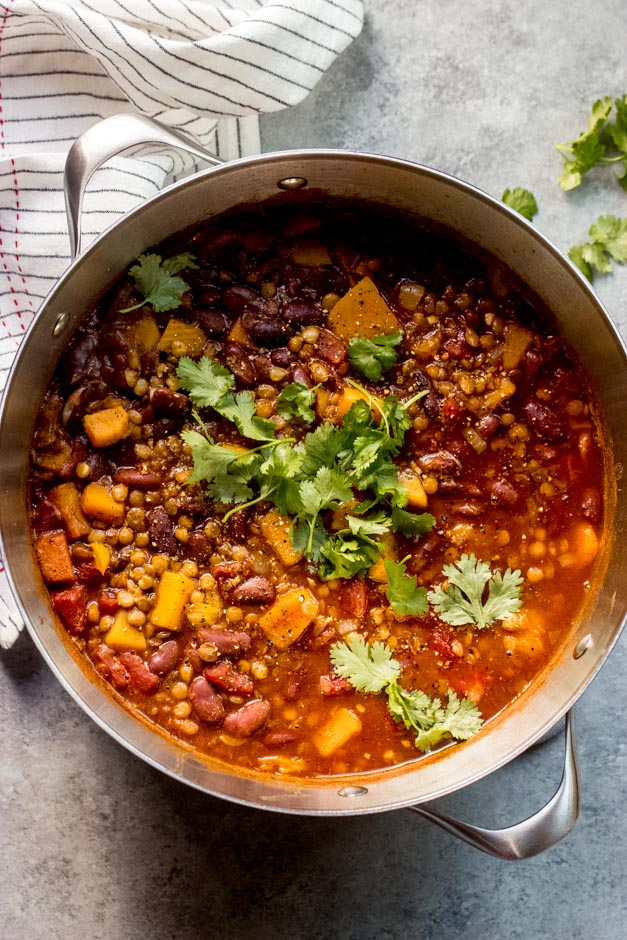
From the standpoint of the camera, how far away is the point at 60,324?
2.97 m

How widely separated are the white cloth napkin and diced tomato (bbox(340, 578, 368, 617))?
3.94 feet

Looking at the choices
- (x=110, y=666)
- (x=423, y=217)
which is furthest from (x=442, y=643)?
(x=423, y=217)

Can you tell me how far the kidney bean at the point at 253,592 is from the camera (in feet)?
9.80

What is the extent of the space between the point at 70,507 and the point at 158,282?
2.81 feet

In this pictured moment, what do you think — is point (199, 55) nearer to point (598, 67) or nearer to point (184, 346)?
point (184, 346)

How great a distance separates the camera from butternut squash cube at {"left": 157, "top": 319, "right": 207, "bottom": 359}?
3061 mm

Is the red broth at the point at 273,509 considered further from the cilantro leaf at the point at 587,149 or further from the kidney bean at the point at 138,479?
the cilantro leaf at the point at 587,149

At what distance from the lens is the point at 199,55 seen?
117 inches

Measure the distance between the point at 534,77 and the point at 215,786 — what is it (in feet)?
9.44

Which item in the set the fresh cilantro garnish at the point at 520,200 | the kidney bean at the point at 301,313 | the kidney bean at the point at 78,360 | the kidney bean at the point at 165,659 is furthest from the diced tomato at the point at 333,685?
the fresh cilantro garnish at the point at 520,200

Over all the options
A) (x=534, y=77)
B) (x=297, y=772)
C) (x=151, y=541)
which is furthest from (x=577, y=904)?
(x=534, y=77)

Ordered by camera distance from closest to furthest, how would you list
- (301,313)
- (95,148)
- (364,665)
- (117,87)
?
1. (95,148)
2. (364,665)
3. (301,313)
4. (117,87)

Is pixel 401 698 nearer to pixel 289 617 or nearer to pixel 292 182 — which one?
pixel 289 617

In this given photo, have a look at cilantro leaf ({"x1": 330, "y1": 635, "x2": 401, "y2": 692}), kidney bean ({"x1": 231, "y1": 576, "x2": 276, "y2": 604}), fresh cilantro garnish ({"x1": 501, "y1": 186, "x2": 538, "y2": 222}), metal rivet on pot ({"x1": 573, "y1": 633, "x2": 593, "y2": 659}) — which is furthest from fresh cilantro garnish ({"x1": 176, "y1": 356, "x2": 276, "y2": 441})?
metal rivet on pot ({"x1": 573, "y1": 633, "x2": 593, "y2": 659})
